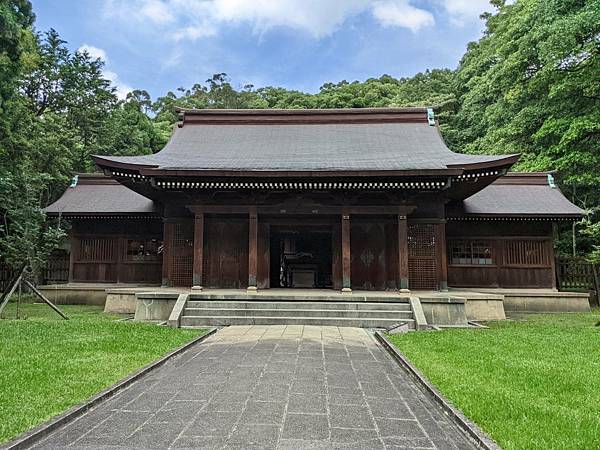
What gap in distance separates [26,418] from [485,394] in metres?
4.34

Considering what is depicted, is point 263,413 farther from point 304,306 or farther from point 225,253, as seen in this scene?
point 225,253

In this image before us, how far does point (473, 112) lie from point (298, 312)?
2152 cm

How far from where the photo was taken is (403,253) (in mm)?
11172

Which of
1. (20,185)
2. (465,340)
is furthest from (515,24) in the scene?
(20,185)

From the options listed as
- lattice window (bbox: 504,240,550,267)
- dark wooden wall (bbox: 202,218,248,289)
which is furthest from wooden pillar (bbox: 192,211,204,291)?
lattice window (bbox: 504,240,550,267)

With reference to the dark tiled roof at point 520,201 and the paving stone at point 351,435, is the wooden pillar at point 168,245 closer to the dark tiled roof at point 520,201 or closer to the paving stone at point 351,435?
the dark tiled roof at point 520,201

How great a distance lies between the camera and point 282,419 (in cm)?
371

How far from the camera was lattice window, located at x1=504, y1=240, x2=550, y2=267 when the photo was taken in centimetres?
1362

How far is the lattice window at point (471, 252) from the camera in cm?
1388

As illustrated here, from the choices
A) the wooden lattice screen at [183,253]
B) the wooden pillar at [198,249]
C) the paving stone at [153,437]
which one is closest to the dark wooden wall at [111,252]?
the wooden lattice screen at [183,253]

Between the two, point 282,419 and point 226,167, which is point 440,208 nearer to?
point 226,167

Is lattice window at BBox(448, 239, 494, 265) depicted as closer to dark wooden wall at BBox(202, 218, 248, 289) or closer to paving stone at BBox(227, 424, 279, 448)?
dark wooden wall at BBox(202, 218, 248, 289)

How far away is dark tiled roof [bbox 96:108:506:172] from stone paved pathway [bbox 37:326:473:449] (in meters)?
5.93

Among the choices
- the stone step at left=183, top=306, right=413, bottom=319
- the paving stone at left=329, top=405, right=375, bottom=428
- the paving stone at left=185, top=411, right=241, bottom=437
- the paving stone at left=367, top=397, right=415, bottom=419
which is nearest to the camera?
the paving stone at left=185, top=411, right=241, bottom=437
